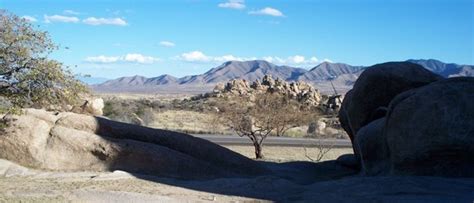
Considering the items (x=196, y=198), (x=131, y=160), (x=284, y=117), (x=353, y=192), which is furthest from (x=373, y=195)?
A: (x=284, y=117)

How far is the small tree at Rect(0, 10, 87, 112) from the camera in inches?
656

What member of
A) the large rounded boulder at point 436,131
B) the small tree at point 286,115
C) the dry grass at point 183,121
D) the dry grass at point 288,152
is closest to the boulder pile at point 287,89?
the dry grass at point 183,121

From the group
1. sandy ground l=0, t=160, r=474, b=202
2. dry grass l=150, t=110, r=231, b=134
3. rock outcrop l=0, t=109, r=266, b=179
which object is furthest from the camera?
dry grass l=150, t=110, r=231, b=134

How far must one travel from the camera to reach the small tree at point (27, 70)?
1666cm

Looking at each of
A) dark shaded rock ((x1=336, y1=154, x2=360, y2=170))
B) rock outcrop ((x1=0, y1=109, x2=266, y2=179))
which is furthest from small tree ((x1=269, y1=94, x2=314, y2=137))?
rock outcrop ((x1=0, y1=109, x2=266, y2=179))

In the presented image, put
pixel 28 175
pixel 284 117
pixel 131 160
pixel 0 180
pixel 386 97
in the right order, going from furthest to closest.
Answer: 1. pixel 284 117
2. pixel 386 97
3. pixel 131 160
4. pixel 28 175
5. pixel 0 180

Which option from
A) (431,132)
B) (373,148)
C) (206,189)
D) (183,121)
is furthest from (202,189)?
(183,121)

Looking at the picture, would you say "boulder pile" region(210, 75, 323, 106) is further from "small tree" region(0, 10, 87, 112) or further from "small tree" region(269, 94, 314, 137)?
"small tree" region(0, 10, 87, 112)

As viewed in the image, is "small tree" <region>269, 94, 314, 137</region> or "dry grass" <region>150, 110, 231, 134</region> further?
"dry grass" <region>150, 110, 231, 134</region>

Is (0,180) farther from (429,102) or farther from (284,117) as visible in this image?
(284,117)

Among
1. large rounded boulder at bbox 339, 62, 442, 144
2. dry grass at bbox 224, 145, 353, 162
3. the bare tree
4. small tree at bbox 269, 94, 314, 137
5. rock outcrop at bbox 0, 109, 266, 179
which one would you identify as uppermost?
large rounded boulder at bbox 339, 62, 442, 144

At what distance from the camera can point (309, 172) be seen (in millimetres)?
21797

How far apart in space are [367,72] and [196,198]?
1046 centimetres

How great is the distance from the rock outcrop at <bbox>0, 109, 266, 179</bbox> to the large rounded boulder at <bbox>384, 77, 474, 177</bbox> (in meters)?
5.21
